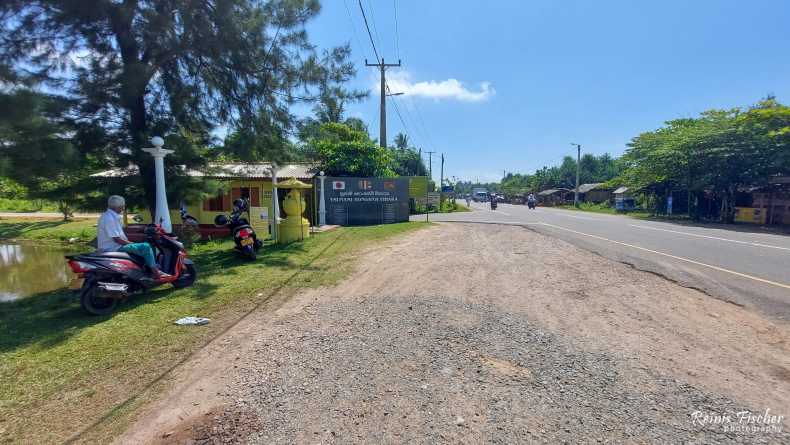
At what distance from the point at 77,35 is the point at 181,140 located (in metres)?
2.73

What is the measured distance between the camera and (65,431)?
2.58 m

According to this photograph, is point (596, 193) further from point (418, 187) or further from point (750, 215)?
point (418, 187)

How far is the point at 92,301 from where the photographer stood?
202 inches

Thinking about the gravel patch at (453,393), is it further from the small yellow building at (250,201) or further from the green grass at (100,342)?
the small yellow building at (250,201)

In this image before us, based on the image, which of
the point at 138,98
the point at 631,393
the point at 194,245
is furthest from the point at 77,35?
the point at 631,393

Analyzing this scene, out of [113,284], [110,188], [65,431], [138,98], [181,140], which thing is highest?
[138,98]

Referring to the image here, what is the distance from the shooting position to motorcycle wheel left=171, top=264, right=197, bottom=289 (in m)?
6.45

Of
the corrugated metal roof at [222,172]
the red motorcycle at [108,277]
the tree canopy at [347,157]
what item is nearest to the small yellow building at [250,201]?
the corrugated metal roof at [222,172]

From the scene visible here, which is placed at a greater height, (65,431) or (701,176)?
(701,176)

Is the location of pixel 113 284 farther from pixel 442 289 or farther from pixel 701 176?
pixel 701 176

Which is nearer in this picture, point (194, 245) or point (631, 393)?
point (631, 393)

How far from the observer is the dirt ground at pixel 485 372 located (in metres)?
2.53

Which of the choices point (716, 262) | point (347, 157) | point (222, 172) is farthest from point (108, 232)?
point (347, 157)

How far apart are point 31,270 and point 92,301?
713cm
